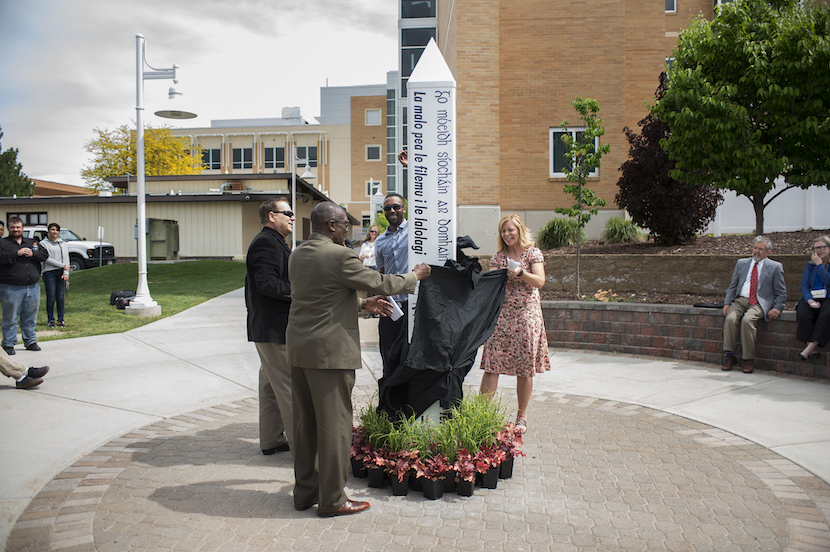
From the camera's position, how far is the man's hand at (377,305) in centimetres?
431

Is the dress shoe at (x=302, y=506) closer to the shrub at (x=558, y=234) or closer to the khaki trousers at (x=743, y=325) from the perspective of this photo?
the khaki trousers at (x=743, y=325)

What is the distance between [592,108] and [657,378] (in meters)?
5.50

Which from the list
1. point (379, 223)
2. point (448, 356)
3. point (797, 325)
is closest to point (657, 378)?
point (797, 325)

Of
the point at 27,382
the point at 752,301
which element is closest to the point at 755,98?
the point at 752,301

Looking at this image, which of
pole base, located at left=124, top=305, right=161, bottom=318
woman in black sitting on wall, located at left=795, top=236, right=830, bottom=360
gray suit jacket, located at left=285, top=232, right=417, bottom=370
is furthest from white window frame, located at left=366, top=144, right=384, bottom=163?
gray suit jacket, located at left=285, top=232, right=417, bottom=370

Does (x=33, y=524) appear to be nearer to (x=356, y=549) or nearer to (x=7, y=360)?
(x=356, y=549)

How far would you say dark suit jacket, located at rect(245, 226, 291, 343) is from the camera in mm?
4633

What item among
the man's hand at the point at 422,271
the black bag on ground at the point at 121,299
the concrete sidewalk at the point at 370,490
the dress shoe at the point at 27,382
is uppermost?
the man's hand at the point at 422,271

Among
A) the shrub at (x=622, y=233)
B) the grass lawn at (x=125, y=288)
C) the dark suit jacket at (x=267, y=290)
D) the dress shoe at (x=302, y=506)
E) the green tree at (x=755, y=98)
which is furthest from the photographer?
the shrub at (x=622, y=233)

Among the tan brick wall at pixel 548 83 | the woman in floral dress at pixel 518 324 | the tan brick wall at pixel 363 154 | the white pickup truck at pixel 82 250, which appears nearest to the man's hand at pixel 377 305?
the woman in floral dress at pixel 518 324

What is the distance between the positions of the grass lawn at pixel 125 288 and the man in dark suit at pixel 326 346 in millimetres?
8359

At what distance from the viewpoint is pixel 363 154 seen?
6197 centimetres

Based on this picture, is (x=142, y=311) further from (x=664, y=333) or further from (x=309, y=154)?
(x=309, y=154)

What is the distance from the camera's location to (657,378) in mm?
7887
